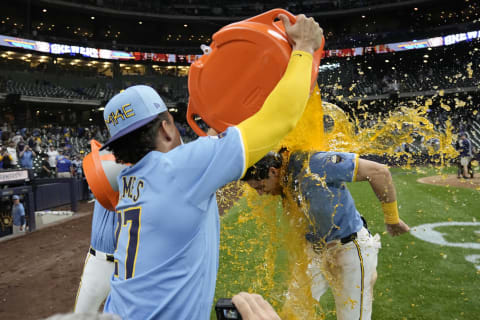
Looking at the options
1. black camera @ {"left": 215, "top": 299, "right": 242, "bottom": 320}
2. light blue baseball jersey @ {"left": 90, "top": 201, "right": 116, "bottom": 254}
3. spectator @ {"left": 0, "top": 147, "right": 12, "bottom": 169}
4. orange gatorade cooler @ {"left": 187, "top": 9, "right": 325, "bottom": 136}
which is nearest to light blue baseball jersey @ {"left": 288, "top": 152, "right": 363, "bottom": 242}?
orange gatorade cooler @ {"left": 187, "top": 9, "right": 325, "bottom": 136}

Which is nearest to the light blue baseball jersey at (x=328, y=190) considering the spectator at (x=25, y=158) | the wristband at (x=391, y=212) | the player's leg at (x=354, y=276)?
the player's leg at (x=354, y=276)

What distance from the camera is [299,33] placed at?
1504 millimetres

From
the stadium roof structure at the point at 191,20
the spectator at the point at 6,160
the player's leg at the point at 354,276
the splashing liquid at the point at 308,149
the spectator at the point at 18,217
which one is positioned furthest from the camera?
the stadium roof structure at the point at 191,20

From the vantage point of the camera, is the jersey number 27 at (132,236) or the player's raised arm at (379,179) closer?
the jersey number 27 at (132,236)

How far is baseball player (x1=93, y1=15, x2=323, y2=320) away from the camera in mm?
1332

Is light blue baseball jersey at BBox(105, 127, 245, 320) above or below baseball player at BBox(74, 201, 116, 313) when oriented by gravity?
above

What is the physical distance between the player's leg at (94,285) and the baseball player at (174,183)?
4.05 feet

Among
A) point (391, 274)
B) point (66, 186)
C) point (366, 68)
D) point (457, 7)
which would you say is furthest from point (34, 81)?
point (457, 7)

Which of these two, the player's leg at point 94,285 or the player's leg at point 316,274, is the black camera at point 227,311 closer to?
the player's leg at point 316,274

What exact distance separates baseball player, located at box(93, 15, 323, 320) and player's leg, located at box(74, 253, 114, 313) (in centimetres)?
123

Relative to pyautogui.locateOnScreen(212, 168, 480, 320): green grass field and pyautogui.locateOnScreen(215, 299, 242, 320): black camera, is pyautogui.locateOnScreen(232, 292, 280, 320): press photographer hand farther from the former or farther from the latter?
pyautogui.locateOnScreen(212, 168, 480, 320): green grass field

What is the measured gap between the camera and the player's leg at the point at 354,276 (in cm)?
251

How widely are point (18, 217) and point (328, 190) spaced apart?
9.67 meters

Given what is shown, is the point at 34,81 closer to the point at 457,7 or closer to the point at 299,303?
the point at 299,303
